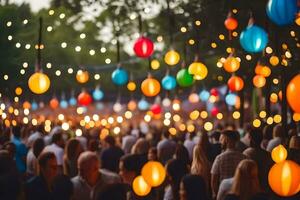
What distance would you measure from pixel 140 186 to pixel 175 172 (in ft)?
1.61

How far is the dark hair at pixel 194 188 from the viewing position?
6.56 meters

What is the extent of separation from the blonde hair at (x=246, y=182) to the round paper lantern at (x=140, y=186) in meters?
0.89

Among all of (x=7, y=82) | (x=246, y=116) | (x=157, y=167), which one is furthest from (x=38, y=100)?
(x=157, y=167)

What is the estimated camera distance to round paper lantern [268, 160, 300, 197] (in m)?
6.58

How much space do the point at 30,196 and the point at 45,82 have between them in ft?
11.9

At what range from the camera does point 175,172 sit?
764 cm

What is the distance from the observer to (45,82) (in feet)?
34.3

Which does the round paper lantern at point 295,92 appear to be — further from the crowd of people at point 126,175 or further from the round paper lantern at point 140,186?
the round paper lantern at point 140,186

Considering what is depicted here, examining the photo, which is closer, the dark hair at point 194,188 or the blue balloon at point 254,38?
the dark hair at point 194,188

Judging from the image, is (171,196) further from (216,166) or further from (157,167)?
(216,166)

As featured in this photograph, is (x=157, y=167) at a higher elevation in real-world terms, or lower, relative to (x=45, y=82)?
lower

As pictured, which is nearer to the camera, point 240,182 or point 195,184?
point 195,184

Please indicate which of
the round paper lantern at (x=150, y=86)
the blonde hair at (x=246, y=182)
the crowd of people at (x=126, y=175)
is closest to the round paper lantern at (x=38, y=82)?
the crowd of people at (x=126, y=175)

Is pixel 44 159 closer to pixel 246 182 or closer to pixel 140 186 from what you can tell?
pixel 140 186
